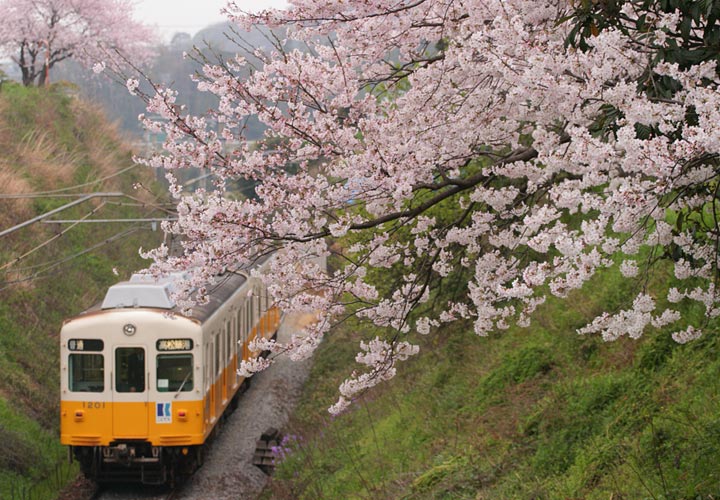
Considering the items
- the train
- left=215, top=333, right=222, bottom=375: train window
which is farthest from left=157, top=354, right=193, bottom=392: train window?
left=215, top=333, right=222, bottom=375: train window

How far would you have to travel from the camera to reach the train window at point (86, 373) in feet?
48.6

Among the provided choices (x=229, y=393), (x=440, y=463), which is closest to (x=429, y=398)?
(x=440, y=463)

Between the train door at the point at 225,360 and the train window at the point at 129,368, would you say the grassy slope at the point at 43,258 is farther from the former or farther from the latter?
the train door at the point at 225,360

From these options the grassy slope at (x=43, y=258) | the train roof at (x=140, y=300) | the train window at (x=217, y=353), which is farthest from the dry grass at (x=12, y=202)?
the train roof at (x=140, y=300)

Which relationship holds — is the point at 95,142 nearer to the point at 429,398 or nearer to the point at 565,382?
the point at 429,398

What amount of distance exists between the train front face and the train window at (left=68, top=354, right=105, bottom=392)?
0.01 m

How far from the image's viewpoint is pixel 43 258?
25766mm

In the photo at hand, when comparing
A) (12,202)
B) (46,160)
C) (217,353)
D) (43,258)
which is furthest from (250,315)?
(46,160)

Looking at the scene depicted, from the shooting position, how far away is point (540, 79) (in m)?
5.78

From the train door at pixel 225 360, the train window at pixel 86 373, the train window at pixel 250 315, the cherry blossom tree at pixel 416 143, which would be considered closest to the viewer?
the cherry blossom tree at pixel 416 143

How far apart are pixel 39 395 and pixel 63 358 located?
15.8ft

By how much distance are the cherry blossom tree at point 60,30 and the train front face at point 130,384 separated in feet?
83.1

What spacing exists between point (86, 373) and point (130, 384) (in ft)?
2.12

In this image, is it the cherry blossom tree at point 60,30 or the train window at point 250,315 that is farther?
the cherry blossom tree at point 60,30
